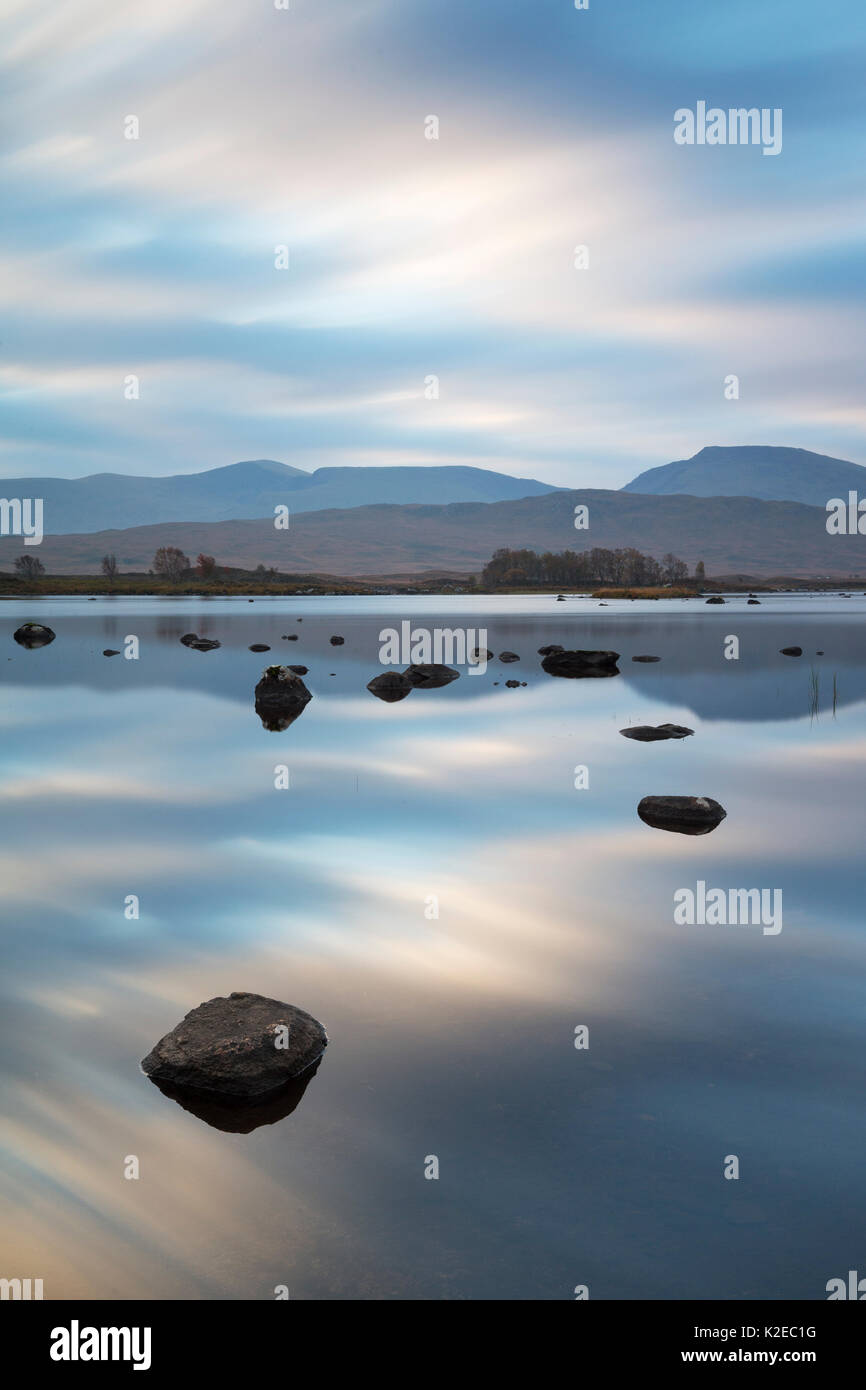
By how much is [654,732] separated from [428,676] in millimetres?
18384

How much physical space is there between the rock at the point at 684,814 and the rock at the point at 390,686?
2165 centimetres

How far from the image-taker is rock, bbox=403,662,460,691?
1737 inches

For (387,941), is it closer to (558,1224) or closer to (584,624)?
(558,1224)

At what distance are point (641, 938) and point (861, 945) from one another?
2446 mm

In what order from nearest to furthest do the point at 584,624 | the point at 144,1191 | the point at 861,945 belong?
the point at 144,1191
the point at 861,945
the point at 584,624

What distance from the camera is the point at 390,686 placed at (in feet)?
135

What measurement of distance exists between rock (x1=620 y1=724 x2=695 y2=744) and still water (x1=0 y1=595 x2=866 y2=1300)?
4040 millimetres

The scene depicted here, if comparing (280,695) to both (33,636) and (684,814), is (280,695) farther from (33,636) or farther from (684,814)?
(33,636)

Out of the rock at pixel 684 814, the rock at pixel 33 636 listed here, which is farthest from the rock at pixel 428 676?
the rock at pixel 33 636

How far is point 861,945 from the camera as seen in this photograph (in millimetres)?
11281

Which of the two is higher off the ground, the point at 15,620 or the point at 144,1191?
the point at 15,620

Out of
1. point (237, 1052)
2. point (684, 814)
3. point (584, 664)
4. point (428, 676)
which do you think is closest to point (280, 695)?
point (428, 676)
